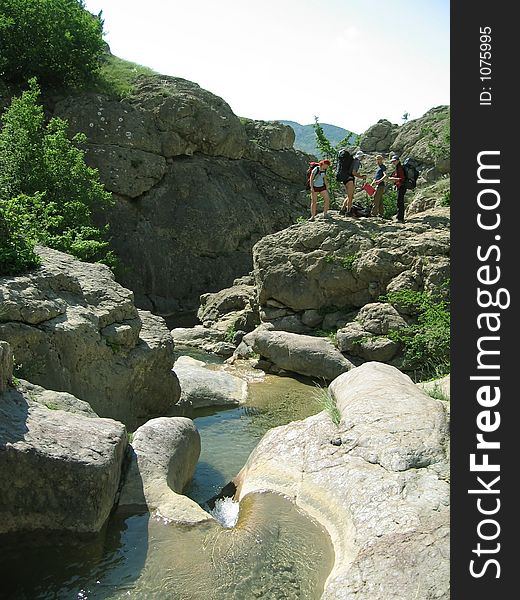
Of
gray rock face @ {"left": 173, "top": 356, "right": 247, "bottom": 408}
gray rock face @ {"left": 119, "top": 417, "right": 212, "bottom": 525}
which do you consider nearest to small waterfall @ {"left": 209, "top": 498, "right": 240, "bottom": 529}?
gray rock face @ {"left": 119, "top": 417, "right": 212, "bottom": 525}

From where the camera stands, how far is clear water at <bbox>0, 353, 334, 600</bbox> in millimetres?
5031

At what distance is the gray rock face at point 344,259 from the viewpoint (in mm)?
16156

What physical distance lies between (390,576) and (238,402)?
812cm

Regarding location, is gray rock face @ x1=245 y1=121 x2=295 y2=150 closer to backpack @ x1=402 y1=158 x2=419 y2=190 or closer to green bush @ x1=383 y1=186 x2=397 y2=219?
green bush @ x1=383 y1=186 x2=397 y2=219

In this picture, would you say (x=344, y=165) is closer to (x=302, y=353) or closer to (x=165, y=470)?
(x=302, y=353)

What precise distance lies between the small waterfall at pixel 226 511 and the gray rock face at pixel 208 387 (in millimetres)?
4377

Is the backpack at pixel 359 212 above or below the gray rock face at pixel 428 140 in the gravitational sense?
below

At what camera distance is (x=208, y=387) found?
504 inches

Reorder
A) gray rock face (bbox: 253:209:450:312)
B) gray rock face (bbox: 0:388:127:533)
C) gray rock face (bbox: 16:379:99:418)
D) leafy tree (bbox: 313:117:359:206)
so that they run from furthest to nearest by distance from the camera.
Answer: leafy tree (bbox: 313:117:359:206), gray rock face (bbox: 253:209:450:312), gray rock face (bbox: 16:379:99:418), gray rock face (bbox: 0:388:127:533)

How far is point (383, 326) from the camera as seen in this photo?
15.0 m

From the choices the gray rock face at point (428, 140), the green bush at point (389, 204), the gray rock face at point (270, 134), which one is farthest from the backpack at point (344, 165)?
the gray rock face at point (270, 134)

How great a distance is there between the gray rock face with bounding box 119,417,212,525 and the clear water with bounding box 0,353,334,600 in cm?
17

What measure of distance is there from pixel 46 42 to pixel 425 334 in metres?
24.0

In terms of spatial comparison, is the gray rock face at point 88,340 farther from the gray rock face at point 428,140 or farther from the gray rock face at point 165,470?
the gray rock face at point 428,140
